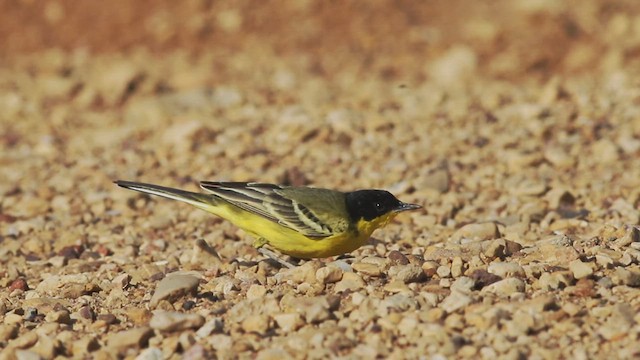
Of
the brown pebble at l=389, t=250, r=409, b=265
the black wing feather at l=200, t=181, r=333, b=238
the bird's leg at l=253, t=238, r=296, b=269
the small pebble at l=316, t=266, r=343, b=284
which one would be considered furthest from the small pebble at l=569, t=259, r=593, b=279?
the bird's leg at l=253, t=238, r=296, b=269

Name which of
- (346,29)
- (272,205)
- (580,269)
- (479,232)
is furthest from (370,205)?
(346,29)

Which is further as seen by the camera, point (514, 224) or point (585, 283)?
point (514, 224)

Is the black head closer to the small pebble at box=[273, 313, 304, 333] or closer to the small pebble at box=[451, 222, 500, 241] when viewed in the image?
the small pebble at box=[451, 222, 500, 241]

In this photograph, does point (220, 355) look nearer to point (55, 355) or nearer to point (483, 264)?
point (55, 355)

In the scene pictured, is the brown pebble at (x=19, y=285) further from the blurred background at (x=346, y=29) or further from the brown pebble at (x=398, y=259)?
the blurred background at (x=346, y=29)

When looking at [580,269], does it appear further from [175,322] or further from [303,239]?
[175,322]

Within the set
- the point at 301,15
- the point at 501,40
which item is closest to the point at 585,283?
the point at 501,40

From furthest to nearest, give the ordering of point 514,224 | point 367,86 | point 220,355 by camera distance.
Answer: point 367,86 → point 514,224 → point 220,355
